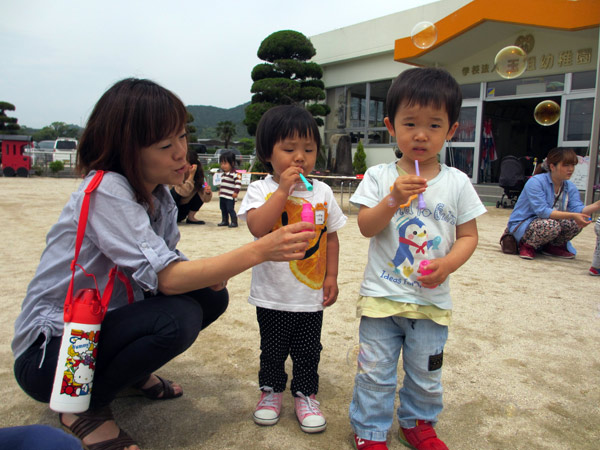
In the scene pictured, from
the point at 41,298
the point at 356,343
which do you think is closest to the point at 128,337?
the point at 41,298

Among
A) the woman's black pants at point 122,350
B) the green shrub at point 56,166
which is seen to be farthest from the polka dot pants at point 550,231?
the green shrub at point 56,166

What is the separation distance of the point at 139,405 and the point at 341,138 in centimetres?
1348

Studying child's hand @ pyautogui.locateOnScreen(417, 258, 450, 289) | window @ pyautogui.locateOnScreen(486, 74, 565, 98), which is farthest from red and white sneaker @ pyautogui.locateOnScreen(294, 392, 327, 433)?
window @ pyautogui.locateOnScreen(486, 74, 565, 98)

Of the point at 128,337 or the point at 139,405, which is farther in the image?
the point at 139,405

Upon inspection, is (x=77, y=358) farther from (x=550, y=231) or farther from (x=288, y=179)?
(x=550, y=231)

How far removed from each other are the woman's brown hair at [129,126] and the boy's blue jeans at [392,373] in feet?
2.82

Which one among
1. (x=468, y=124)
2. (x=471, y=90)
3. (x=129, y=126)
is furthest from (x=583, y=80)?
(x=129, y=126)

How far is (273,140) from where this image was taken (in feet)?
5.20

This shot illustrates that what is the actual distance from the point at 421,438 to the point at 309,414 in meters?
0.37

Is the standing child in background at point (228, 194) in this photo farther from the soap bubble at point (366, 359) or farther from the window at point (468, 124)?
the window at point (468, 124)

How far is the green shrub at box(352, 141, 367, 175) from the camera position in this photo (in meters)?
14.1

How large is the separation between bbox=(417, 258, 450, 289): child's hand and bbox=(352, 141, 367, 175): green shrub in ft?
42.3

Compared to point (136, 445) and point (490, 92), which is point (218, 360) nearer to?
point (136, 445)

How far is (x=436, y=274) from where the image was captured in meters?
1.31
